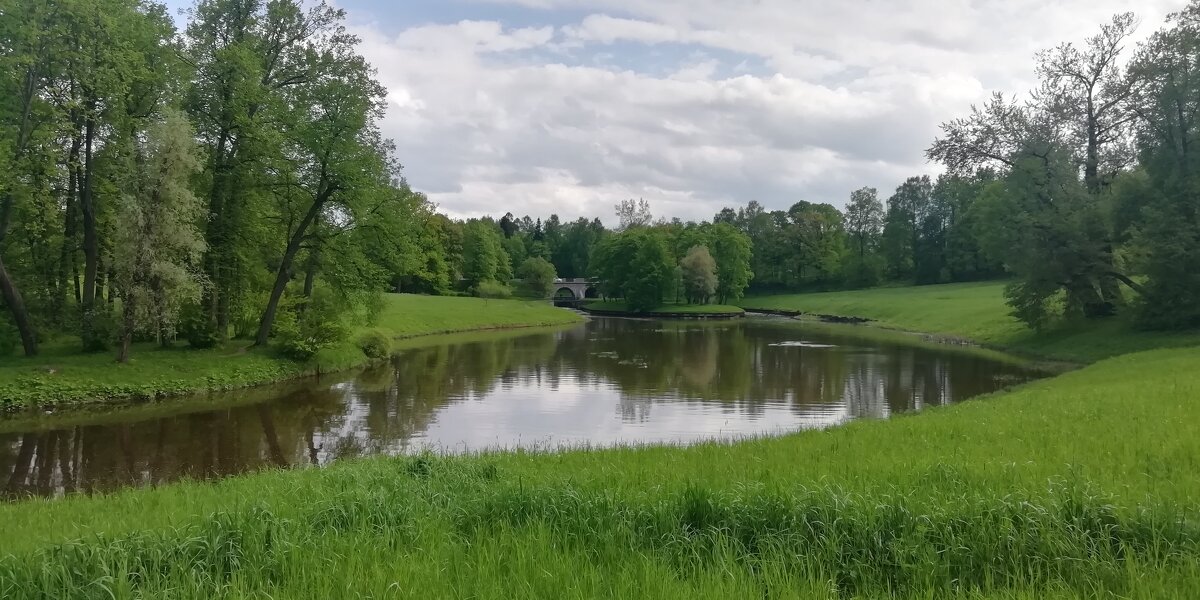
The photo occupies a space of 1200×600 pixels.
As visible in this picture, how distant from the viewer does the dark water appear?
15.1 m

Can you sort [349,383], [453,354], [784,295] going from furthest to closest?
1. [784,295]
2. [453,354]
3. [349,383]

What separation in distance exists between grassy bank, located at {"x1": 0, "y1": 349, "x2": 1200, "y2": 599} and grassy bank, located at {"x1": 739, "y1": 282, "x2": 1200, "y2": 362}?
26.0 meters

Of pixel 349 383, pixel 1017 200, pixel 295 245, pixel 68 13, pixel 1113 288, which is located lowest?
pixel 349 383

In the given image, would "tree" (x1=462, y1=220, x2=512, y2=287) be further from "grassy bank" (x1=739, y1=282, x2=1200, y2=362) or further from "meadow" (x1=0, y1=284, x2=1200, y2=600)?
"meadow" (x1=0, y1=284, x2=1200, y2=600)

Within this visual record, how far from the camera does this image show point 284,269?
28.1 m

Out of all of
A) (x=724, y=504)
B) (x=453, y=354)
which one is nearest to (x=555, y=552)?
(x=724, y=504)

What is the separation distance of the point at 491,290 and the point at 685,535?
8324 centimetres

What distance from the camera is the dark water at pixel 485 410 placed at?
49.4 feet

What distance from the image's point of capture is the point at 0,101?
2136cm

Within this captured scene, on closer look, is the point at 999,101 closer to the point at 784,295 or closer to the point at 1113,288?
the point at 1113,288

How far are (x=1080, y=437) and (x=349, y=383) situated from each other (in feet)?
80.7

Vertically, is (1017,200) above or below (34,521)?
above

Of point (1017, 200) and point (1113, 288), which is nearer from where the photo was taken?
point (1113, 288)

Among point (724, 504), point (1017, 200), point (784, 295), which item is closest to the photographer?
point (724, 504)
